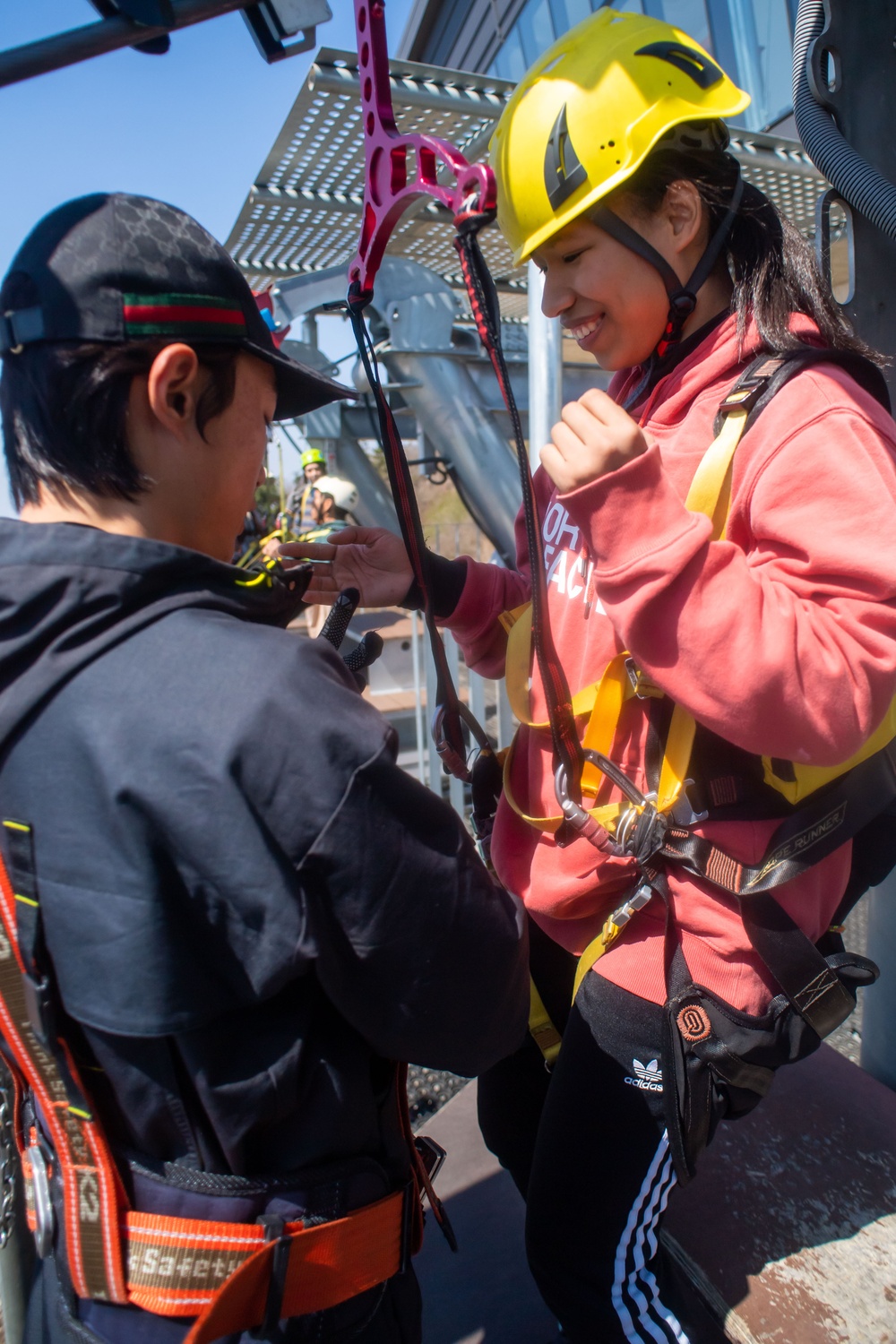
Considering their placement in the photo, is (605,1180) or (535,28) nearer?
(605,1180)

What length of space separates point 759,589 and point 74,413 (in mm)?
863

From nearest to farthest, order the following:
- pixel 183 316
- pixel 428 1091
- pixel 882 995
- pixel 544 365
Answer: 1. pixel 183 316
2. pixel 882 995
3. pixel 544 365
4. pixel 428 1091

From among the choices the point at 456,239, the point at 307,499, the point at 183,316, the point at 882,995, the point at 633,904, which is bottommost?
the point at 307,499

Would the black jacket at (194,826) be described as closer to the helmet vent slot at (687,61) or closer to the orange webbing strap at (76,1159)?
the orange webbing strap at (76,1159)

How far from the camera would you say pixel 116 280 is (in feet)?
2.90

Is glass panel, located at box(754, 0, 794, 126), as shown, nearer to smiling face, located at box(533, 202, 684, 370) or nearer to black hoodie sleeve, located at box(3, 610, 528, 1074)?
smiling face, located at box(533, 202, 684, 370)

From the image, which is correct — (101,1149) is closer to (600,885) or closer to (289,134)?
(600,885)

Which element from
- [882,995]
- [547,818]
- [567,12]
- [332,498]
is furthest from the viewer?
[332,498]

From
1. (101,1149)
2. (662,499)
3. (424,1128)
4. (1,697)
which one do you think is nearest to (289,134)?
(662,499)

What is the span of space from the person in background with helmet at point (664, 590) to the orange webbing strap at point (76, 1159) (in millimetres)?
761

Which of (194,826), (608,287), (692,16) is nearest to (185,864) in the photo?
(194,826)

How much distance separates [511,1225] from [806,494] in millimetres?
2083

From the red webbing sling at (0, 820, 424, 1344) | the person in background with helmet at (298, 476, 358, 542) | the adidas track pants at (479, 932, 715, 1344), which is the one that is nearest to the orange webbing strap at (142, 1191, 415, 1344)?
the red webbing sling at (0, 820, 424, 1344)

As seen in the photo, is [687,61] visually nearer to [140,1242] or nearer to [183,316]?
[183,316]
